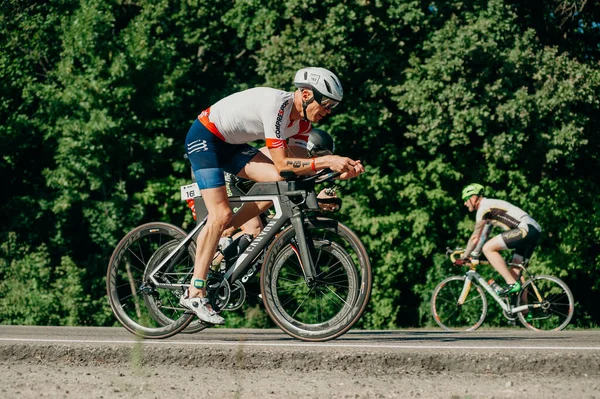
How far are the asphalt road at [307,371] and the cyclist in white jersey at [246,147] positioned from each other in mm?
746

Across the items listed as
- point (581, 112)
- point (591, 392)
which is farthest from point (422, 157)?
point (591, 392)

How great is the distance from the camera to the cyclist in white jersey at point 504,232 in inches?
480

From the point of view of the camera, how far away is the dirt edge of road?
486cm

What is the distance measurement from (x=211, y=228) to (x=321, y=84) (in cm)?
124

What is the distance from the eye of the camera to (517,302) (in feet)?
40.8

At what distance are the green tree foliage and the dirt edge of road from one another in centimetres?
1179

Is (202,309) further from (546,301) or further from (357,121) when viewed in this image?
(357,121)

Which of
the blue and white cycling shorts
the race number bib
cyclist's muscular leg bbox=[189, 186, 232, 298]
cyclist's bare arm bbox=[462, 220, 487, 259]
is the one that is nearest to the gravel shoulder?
cyclist's muscular leg bbox=[189, 186, 232, 298]

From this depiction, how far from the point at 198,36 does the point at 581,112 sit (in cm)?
869

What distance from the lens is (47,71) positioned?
802 inches

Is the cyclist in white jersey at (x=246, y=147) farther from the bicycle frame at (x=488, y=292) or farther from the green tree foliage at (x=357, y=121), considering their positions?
the green tree foliage at (x=357, y=121)

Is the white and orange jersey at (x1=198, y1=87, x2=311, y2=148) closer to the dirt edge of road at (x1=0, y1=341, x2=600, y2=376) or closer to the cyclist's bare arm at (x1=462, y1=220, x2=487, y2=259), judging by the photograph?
the dirt edge of road at (x1=0, y1=341, x2=600, y2=376)

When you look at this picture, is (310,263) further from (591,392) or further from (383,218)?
(383,218)

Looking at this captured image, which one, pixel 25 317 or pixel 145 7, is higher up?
pixel 145 7
